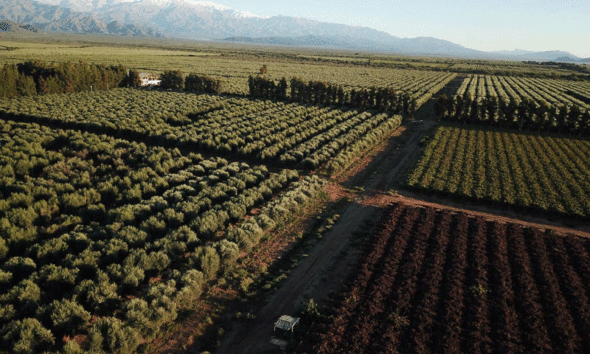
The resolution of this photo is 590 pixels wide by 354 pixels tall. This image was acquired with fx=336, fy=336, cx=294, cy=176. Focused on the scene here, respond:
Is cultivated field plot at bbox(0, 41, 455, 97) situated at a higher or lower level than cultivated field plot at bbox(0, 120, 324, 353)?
higher

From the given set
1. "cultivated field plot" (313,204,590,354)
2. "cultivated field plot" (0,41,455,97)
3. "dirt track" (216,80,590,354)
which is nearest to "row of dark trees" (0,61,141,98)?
"cultivated field plot" (0,41,455,97)

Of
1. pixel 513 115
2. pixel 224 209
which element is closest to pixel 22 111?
pixel 224 209

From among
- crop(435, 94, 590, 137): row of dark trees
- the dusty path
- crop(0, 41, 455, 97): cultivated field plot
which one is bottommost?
the dusty path

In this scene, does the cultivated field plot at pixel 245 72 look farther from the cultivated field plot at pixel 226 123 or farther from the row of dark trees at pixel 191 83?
the cultivated field plot at pixel 226 123

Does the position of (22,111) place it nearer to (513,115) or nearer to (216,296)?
(216,296)

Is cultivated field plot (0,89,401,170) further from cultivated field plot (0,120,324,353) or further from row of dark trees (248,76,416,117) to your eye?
cultivated field plot (0,120,324,353)

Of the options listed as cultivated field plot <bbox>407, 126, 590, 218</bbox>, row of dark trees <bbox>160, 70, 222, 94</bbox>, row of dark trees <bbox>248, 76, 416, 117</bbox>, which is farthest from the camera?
row of dark trees <bbox>160, 70, 222, 94</bbox>

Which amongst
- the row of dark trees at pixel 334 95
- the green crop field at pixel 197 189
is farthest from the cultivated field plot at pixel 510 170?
the row of dark trees at pixel 334 95

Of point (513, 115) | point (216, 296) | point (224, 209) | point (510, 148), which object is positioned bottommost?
point (216, 296)
